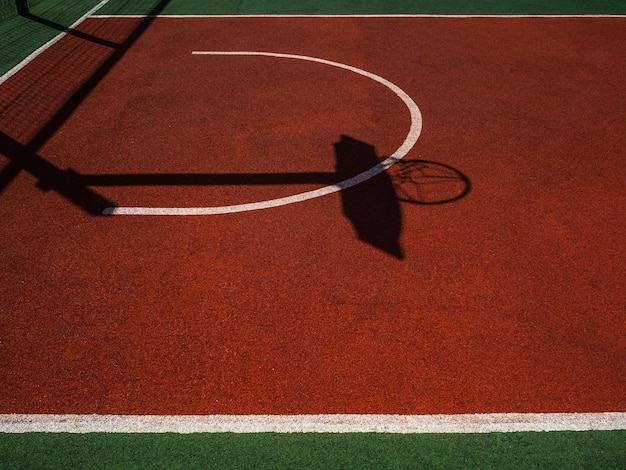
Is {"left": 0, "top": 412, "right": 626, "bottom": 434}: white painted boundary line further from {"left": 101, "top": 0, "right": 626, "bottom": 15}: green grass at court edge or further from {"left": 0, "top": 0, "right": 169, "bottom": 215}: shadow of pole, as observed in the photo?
{"left": 101, "top": 0, "right": 626, "bottom": 15}: green grass at court edge

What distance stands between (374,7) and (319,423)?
1304 centimetres

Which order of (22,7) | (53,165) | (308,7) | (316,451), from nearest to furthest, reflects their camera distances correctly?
(316,451), (53,165), (22,7), (308,7)

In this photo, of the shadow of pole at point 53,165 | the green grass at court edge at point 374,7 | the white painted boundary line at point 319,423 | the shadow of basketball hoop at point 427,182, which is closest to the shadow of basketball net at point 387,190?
the shadow of basketball hoop at point 427,182

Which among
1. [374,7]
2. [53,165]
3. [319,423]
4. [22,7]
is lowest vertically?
[319,423]

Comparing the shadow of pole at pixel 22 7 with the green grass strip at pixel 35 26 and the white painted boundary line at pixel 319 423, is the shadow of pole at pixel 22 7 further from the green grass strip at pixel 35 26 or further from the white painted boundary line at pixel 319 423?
the white painted boundary line at pixel 319 423

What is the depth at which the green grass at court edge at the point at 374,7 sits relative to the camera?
14812 millimetres

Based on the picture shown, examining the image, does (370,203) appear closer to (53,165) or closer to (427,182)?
(427,182)

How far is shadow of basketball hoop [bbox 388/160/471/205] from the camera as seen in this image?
7.35 metres

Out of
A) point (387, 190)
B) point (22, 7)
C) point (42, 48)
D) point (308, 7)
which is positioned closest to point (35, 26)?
point (22, 7)

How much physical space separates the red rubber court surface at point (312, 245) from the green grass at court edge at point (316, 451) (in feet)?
0.97

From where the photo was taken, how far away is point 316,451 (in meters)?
4.30

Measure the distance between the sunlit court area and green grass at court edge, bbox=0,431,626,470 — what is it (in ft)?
0.06

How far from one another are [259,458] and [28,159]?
19.8 feet

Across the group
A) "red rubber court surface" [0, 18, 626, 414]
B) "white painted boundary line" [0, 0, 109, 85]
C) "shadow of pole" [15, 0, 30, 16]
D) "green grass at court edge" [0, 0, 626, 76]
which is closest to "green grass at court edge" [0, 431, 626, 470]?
"red rubber court surface" [0, 18, 626, 414]
